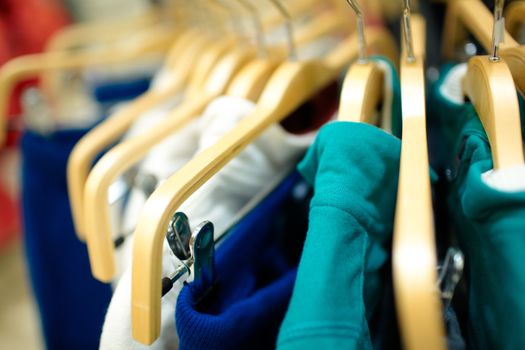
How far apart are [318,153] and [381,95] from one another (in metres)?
0.17

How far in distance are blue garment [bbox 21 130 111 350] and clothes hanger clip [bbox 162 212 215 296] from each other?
324mm

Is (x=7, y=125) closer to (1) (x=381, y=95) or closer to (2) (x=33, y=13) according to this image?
(2) (x=33, y=13)

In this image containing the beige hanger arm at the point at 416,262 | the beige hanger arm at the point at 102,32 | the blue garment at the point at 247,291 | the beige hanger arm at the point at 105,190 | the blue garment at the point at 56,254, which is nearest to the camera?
the beige hanger arm at the point at 416,262

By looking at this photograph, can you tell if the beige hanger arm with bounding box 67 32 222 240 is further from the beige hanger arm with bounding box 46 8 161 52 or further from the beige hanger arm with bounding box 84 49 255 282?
the beige hanger arm with bounding box 46 8 161 52

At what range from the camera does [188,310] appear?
33 centimetres

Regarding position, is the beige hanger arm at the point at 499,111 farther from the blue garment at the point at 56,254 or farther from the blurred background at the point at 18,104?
the blurred background at the point at 18,104

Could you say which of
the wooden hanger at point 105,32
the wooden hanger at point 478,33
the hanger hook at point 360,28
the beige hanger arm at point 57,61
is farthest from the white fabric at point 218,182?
the wooden hanger at point 105,32

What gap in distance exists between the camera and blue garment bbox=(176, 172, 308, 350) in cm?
33

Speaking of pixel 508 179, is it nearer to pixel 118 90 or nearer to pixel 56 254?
pixel 56 254

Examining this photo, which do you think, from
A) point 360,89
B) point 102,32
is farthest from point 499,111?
point 102,32

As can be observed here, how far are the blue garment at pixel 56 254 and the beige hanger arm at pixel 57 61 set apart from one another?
0.12 meters

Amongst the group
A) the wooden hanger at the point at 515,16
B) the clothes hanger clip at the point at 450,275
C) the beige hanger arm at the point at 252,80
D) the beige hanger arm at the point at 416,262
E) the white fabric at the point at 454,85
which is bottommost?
the clothes hanger clip at the point at 450,275

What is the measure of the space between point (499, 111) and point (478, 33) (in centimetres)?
20

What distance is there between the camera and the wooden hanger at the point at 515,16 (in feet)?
1.58
